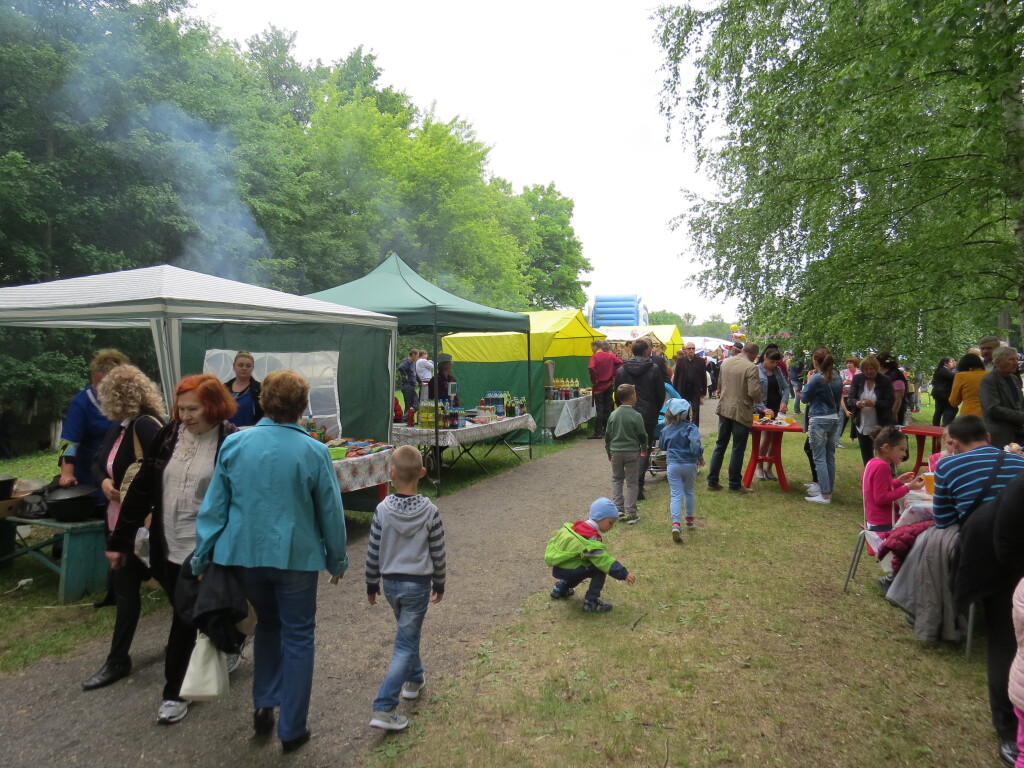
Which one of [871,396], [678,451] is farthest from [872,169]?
[678,451]

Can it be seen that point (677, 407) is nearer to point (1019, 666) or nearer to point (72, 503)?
point (1019, 666)

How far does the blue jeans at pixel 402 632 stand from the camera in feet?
9.43

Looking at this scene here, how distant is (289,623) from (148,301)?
285 centimetres

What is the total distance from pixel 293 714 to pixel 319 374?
5870 millimetres

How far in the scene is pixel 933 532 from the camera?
3621mm

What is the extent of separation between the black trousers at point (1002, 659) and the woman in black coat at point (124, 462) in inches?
159

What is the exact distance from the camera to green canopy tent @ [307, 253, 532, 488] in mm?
7809

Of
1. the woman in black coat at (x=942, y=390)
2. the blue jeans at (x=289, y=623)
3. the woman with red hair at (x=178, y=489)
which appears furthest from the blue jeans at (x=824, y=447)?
the woman with red hair at (x=178, y=489)

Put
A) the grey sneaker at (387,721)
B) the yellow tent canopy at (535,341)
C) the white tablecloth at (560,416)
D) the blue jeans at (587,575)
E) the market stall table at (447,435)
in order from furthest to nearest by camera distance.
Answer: the white tablecloth at (560,416), the yellow tent canopy at (535,341), the market stall table at (447,435), the blue jeans at (587,575), the grey sneaker at (387,721)

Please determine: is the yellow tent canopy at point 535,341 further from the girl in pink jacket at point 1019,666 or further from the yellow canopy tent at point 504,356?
the girl in pink jacket at point 1019,666

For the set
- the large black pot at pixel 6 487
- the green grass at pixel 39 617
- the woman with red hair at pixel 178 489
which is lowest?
the green grass at pixel 39 617

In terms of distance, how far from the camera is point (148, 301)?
4.40 m

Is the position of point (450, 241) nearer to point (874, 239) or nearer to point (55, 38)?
point (55, 38)

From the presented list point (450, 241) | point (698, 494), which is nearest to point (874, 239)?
point (698, 494)
